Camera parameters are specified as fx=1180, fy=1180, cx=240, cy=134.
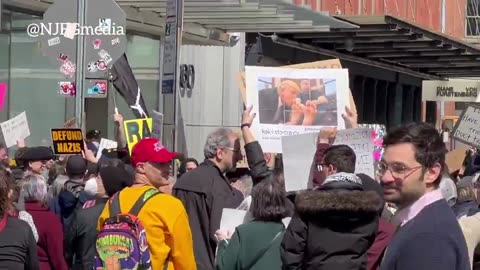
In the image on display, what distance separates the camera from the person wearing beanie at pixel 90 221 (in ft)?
27.5

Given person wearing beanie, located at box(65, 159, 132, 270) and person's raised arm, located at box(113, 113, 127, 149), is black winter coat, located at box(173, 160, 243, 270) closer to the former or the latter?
person wearing beanie, located at box(65, 159, 132, 270)

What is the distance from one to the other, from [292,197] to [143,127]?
442 cm

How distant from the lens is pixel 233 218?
7.69 meters

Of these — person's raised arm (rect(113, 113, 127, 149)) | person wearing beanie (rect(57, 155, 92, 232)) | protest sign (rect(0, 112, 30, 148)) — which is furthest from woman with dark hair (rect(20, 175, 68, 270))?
protest sign (rect(0, 112, 30, 148))

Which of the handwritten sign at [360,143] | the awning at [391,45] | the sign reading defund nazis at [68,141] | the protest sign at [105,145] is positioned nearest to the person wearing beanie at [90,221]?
the handwritten sign at [360,143]

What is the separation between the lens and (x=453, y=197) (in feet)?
25.8

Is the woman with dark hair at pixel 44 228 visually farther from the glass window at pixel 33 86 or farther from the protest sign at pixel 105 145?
the glass window at pixel 33 86

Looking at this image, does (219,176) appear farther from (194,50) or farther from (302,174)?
(194,50)

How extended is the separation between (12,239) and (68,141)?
697 cm

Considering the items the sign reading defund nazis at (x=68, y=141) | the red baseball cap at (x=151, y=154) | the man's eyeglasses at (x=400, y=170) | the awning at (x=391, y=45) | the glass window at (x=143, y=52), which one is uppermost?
the awning at (x=391, y=45)

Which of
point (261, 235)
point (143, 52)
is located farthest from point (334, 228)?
point (143, 52)

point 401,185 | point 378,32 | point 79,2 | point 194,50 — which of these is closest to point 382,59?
point 378,32

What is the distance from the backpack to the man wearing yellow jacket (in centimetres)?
22

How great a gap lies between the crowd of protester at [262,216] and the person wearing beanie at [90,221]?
0.5 inches
